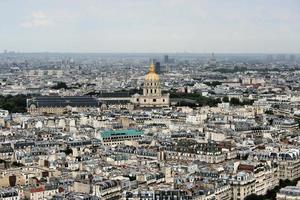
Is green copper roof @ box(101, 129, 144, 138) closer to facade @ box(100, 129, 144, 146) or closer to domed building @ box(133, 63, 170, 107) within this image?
facade @ box(100, 129, 144, 146)

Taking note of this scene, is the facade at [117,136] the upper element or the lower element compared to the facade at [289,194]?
lower

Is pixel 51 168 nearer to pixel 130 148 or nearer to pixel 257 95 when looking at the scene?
pixel 130 148

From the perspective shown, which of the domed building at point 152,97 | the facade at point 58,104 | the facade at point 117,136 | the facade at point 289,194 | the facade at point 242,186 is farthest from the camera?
the domed building at point 152,97

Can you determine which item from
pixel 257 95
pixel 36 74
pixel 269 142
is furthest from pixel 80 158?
pixel 36 74

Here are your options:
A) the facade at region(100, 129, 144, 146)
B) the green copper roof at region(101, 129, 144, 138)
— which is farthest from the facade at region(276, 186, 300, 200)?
the green copper roof at region(101, 129, 144, 138)

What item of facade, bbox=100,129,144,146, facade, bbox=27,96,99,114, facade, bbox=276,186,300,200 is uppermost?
facade, bbox=276,186,300,200

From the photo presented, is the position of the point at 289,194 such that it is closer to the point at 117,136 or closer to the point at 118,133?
the point at 117,136

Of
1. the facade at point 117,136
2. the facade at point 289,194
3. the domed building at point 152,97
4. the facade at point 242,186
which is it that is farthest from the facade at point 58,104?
the facade at point 289,194

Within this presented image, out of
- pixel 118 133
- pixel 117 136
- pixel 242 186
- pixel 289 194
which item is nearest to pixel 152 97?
pixel 118 133

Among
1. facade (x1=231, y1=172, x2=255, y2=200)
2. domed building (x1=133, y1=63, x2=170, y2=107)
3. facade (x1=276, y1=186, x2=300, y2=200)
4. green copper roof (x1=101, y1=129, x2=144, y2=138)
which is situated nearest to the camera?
facade (x1=276, y1=186, x2=300, y2=200)

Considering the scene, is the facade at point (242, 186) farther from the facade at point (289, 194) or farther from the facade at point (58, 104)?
the facade at point (58, 104)

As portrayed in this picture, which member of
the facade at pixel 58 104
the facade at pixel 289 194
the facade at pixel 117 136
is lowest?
the facade at pixel 58 104
